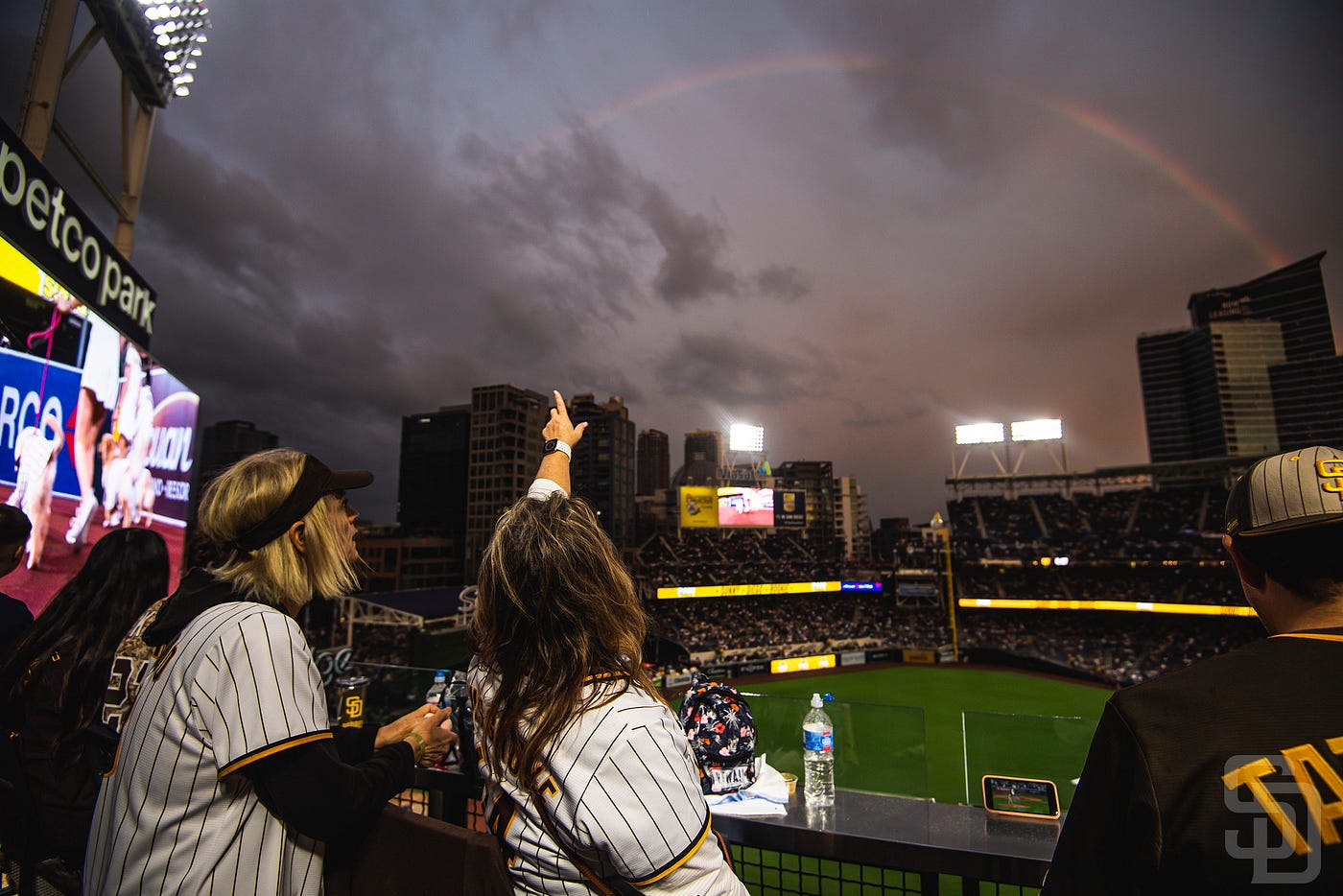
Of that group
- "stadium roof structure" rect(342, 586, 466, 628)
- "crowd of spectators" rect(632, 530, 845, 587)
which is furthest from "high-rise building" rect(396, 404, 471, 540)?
"stadium roof structure" rect(342, 586, 466, 628)

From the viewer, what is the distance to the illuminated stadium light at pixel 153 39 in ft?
30.8

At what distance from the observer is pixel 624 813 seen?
111cm

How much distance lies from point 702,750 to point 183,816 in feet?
5.53

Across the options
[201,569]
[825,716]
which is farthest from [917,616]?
[201,569]

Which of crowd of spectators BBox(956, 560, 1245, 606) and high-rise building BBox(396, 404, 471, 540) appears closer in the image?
crowd of spectators BBox(956, 560, 1245, 606)

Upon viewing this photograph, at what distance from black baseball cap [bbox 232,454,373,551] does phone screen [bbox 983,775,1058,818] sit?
8.71 feet

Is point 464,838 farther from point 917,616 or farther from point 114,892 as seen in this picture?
point 917,616

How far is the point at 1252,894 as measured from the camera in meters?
0.92

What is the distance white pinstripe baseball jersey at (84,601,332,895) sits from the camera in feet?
4.41

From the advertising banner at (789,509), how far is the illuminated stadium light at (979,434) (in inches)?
430

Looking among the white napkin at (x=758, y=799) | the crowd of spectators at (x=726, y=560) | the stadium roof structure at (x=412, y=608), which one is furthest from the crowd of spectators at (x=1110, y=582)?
the white napkin at (x=758, y=799)

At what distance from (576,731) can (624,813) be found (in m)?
0.18

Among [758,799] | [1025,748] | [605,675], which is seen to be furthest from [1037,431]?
[605,675]

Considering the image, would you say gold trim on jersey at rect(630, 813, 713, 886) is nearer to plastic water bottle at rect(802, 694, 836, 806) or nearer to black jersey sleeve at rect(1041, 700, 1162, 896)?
black jersey sleeve at rect(1041, 700, 1162, 896)
